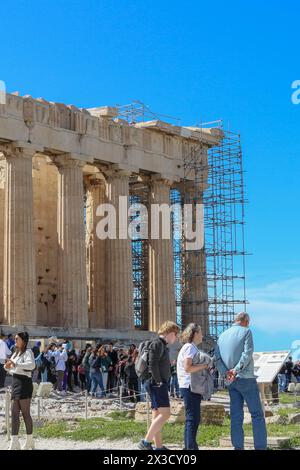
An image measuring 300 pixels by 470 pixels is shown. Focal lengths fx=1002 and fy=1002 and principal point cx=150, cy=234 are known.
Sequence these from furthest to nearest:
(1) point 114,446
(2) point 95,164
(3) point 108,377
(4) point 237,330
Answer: (2) point 95,164, (3) point 108,377, (1) point 114,446, (4) point 237,330

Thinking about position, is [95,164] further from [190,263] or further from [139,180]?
[190,263]

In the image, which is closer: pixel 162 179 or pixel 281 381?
pixel 281 381

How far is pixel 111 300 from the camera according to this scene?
44.1m

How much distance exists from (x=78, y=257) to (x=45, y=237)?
4.40 meters

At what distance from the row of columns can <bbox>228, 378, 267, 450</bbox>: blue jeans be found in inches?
1001

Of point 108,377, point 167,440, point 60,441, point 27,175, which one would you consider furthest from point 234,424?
point 27,175

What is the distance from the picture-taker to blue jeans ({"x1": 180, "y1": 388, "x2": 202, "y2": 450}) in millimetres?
13594

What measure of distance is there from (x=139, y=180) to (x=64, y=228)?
24.3ft

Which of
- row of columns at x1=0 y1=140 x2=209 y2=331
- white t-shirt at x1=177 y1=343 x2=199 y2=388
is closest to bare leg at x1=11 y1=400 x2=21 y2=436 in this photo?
white t-shirt at x1=177 y1=343 x2=199 y2=388

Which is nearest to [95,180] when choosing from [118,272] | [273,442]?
[118,272]

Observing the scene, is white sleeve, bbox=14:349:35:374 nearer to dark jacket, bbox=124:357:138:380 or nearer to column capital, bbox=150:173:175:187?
dark jacket, bbox=124:357:138:380

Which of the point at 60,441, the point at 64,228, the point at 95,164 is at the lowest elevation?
the point at 60,441

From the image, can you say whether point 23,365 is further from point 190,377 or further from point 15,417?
point 190,377

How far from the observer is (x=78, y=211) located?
4194 centimetres
